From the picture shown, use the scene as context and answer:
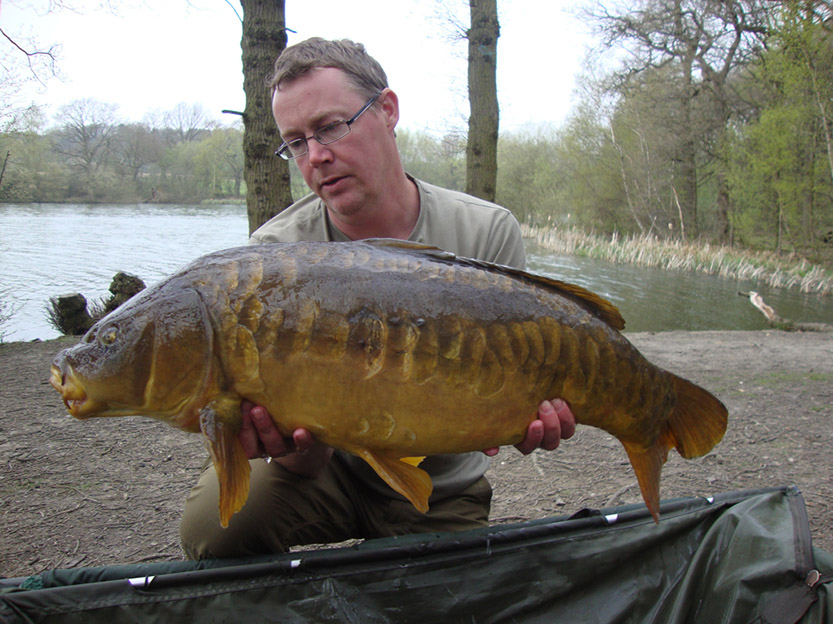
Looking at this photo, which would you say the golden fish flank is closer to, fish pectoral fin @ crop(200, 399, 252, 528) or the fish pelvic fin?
fish pectoral fin @ crop(200, 399, 252, 528)

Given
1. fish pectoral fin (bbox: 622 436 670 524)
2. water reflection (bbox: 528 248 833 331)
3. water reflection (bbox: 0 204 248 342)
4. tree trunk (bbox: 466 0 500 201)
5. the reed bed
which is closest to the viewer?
fish pectoral fin (bbox: 622 436 670 524)

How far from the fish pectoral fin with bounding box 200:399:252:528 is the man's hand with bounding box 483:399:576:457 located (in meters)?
0.51

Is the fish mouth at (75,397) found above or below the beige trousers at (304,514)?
above

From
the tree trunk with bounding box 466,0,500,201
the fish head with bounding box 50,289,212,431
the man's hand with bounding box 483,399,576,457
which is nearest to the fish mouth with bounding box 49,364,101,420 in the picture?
the fish head with bounding box 50,289,212,431

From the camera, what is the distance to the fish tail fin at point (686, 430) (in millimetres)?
1362

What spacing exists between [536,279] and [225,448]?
0.70 metres

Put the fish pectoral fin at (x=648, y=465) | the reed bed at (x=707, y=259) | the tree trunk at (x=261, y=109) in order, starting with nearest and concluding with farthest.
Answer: the fish pectoral fin at (x=648, y=465), the tree trunk at (x=261, y=109), the reed bed at (x=707, y=259)

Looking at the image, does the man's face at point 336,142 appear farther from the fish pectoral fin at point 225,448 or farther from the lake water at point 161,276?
the lake water at point 161,276

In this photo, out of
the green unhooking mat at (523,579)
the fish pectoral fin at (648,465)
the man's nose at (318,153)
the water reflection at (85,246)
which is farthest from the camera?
the water reflection at (85,246)

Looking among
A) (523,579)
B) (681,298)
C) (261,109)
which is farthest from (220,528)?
(681,298)

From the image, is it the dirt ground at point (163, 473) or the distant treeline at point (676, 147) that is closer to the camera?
the dirt ground at point (163, 473)

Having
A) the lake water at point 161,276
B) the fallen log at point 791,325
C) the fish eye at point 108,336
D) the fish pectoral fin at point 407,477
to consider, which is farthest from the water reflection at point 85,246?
the fallen log at point 791,325

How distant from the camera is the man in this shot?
1412 mm

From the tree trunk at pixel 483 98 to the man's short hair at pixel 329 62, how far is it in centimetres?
377
